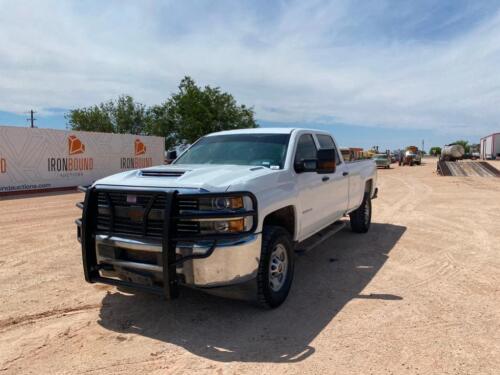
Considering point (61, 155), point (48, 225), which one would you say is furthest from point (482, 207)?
point (61, 155)

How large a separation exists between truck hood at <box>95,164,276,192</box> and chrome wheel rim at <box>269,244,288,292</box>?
2.78 ft

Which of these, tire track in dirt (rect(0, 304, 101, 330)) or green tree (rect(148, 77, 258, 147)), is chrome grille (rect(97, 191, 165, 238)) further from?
green tree (rect(148, 77, 258, 147))

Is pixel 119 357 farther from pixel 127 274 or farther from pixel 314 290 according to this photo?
pixel 314 290

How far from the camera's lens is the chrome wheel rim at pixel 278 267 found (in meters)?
4.36

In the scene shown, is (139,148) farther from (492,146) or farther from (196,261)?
(492,146)

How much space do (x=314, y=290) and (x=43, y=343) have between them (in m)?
2.91

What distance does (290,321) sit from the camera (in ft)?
13.3

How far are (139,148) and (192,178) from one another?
21261 mm

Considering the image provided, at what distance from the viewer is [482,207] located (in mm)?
11992

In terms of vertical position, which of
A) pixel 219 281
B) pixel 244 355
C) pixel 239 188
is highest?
pixel 239 188

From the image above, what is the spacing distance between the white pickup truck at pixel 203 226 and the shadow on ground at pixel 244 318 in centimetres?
28

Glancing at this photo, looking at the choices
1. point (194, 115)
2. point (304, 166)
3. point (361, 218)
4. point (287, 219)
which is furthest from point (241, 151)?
point (194, 115)

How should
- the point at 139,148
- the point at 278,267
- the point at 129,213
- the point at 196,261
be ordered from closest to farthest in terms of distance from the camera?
1. the point at 196,261
2. the point at 129,213
3. the point at 278,267
4. the point at 139,148

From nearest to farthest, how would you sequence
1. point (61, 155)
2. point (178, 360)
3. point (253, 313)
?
point (178, 360)
point (253, 313)
point (61, 155)
